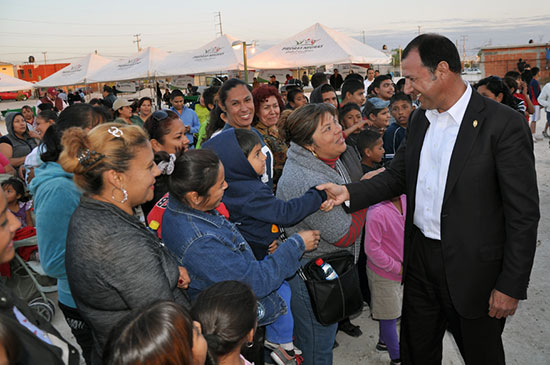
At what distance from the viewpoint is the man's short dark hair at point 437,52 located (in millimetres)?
2242

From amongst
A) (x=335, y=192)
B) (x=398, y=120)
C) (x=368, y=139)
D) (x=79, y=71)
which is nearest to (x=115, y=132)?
(x=335, y=192)

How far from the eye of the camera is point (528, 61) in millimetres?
26797

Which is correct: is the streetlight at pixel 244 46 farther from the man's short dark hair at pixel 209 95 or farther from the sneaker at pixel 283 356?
the sneaker at pixel 283 356

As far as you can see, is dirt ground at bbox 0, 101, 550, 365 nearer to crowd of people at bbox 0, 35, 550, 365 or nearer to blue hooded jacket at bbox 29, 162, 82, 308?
crowd of people at bbox 0, 35, 550, 365

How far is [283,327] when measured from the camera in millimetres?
2562

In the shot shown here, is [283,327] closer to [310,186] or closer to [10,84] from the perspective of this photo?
[310,186]

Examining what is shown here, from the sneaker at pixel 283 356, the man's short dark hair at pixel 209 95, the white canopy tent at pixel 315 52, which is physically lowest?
the sneaker at pixel 283 356

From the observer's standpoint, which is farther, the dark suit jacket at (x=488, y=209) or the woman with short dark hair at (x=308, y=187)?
the woman with short dark hair at (x=308, y=187)

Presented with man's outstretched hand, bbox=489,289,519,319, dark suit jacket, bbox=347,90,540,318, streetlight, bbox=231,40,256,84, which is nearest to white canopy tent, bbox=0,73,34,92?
streetlight, bbox=231,40,256,84

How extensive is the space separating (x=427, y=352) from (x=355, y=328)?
4.08 feet

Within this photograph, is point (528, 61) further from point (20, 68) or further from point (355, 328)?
point (20, 68)

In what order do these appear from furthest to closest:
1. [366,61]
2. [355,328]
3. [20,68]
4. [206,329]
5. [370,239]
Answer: [20,68]
[366,61]
[355,328]
[370,239]
[206,329]

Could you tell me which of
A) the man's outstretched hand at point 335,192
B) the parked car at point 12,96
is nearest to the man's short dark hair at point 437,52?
the man's outstretched hand at point 335,192

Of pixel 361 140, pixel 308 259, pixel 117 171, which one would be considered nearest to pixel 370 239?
pixel 308 259
